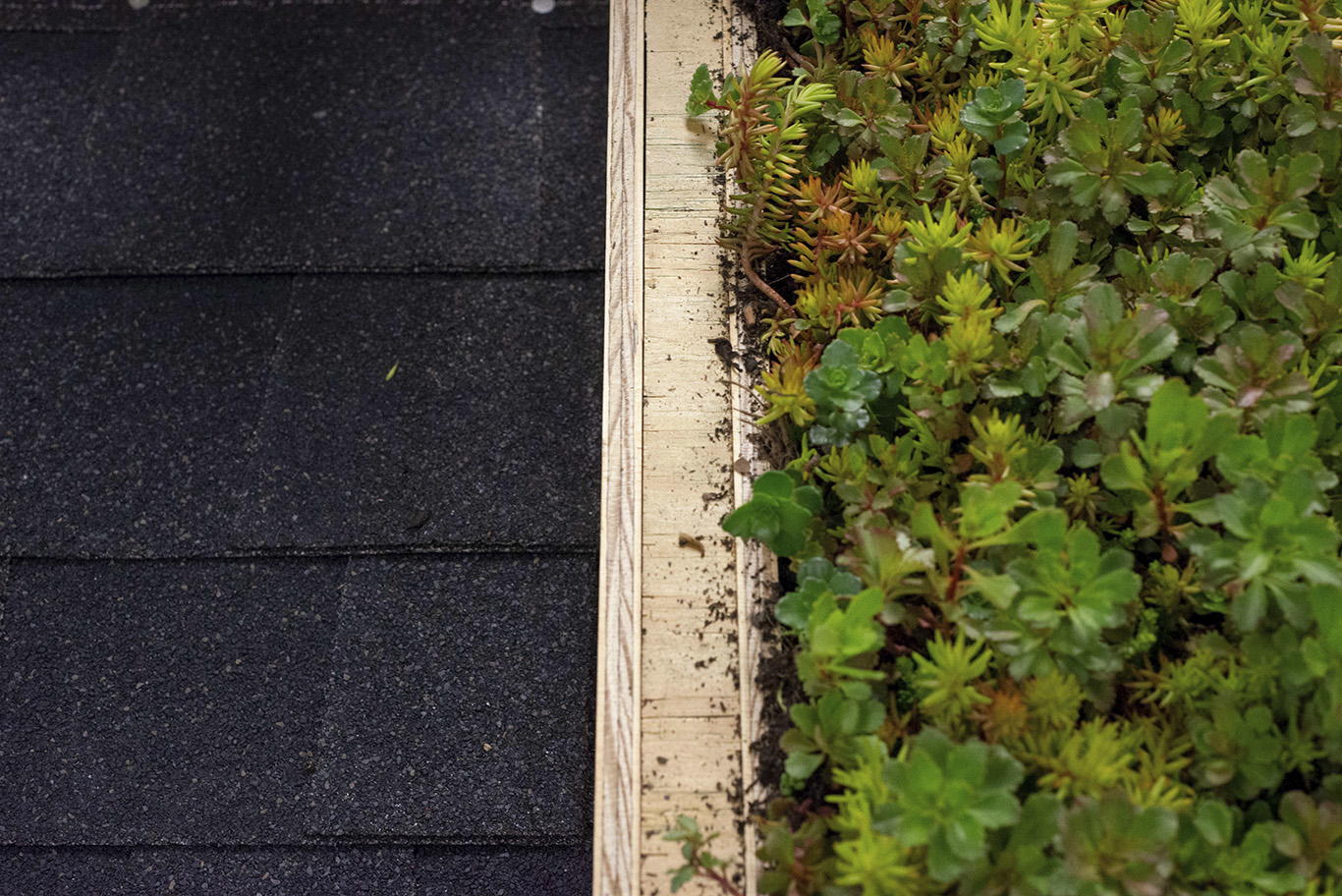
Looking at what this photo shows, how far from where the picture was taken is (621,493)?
1063mm

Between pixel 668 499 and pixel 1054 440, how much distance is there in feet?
1.29

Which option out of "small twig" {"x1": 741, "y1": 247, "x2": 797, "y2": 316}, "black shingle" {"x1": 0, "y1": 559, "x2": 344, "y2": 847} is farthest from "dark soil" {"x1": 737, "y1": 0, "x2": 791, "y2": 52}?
"black shingle" {"x1": 0, "y1": 559, "x2": 344, "y2": 847}

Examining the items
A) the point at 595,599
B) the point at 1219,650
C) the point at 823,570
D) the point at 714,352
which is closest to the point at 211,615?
the point at 595,599

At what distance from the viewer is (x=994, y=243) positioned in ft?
3.25

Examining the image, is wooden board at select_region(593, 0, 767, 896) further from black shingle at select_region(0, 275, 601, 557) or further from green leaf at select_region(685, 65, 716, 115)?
black shingle at select_region(0, 275, 601, 557)

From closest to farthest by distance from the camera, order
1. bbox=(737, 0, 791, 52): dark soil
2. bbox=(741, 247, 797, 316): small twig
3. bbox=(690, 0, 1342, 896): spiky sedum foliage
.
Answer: bbox=(690, 0, 1342, 896): spiky sedum foliage → bbox=(741, 247, 797, 316): small twig → bbox=(737, 0, 791, 52): dark soil

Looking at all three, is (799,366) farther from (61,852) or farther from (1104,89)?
(61,852)

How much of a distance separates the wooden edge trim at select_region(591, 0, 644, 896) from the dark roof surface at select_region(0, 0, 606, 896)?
25cm

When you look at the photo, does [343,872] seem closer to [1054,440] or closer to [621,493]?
[621,493]

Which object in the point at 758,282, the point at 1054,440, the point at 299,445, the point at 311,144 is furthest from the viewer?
the point at 311,144

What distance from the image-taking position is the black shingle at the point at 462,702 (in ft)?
3.85

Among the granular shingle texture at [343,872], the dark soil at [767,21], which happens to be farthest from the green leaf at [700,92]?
the granular shingle texture at [343,872]

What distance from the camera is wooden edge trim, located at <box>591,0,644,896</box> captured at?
918 mm

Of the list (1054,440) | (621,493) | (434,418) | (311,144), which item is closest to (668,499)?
(621,493)
